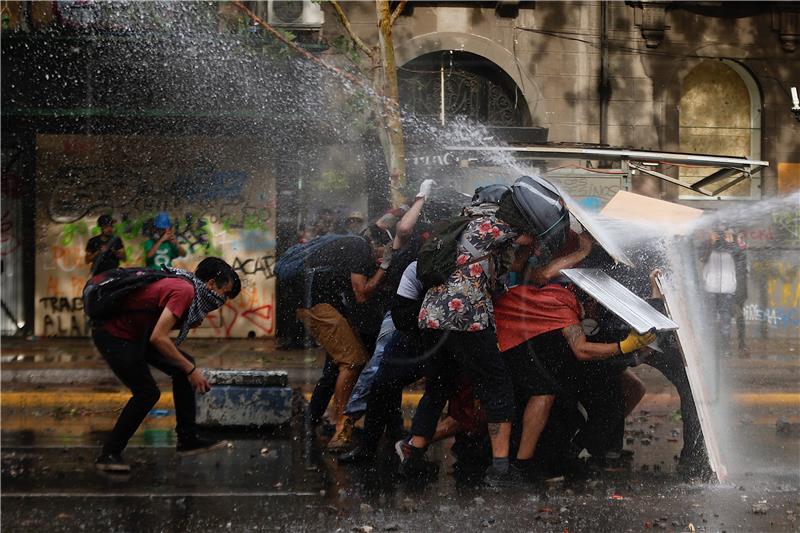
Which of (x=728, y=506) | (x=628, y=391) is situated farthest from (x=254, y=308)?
(x=728, y=506)

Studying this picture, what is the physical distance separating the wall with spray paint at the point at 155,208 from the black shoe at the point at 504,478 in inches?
315

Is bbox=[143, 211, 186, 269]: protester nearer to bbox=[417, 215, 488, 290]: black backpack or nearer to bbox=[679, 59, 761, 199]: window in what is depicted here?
bbox=[679, 59, 761, 199]: window

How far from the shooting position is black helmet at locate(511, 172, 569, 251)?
5348 mm

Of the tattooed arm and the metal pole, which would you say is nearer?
the tattooed arm

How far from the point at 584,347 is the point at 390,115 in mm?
5331

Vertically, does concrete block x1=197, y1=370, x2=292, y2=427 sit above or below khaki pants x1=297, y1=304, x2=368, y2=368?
below

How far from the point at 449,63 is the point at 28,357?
6.87 meters

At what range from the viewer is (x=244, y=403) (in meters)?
6.95

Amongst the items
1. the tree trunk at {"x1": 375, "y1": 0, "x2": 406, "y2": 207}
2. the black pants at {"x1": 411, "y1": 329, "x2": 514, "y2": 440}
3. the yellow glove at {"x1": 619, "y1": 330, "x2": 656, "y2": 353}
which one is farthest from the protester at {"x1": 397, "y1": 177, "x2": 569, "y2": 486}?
the tree trunk at {"x1": 375, "y1": 0, "x2": 406, "y2": 207}

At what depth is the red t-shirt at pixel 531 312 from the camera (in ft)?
18.2

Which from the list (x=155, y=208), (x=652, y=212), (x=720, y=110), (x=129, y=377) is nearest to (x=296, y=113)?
(x=155, y=208)

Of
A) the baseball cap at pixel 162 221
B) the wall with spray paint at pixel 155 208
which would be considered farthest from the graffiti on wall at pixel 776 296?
the baseball cap at pixel 162 221

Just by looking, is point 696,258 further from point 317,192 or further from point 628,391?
point 317,192

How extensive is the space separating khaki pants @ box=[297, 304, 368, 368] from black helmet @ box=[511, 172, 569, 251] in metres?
1.74
